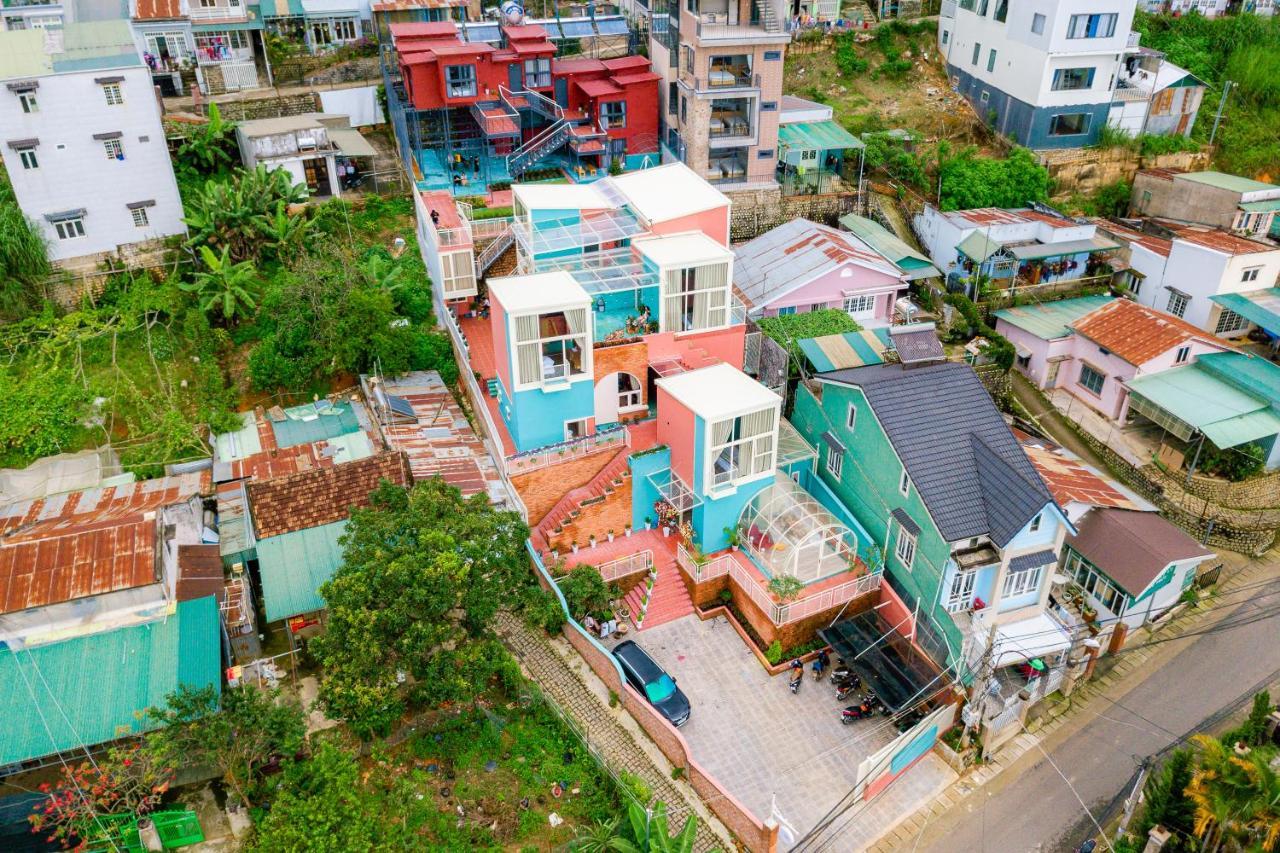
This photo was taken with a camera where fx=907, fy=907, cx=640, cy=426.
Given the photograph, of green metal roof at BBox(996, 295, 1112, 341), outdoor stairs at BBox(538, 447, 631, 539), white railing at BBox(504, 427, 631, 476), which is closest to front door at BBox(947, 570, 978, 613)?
outdoor stairs at BBox(538, 447, 631, 539)

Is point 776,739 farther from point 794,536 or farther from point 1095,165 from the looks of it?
point 1095,165

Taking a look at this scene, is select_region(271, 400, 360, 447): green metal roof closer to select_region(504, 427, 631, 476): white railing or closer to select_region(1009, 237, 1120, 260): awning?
select_region(504, 427, 631, 476): white railing

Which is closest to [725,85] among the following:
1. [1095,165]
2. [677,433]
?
[1095,165]

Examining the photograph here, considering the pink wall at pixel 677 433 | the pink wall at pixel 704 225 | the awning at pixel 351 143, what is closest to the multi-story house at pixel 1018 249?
the pink wall at pixel 704 225

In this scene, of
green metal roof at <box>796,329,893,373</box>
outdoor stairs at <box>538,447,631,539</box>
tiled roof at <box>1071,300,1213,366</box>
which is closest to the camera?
outdoor stairs at <box>538,447,631,539</box>

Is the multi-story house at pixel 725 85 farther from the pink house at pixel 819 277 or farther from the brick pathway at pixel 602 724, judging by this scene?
the brick pathway at pixel 602 724

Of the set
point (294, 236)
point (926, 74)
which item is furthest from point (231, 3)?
point (926, 74)
